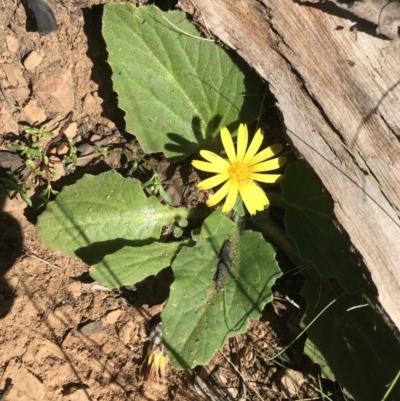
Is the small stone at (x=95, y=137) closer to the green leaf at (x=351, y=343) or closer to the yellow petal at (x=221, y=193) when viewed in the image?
the yellow petal at (x=221, y=193)

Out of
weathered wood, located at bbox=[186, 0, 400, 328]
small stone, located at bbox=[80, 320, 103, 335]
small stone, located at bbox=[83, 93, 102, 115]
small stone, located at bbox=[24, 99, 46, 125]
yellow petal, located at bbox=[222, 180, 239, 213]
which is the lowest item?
small stone, located at bbox=[80, 320, 103, 335]

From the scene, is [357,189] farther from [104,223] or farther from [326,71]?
[104,223]

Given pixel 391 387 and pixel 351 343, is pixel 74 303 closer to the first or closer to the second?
pixel 351 343

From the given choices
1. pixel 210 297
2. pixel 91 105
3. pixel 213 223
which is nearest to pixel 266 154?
pixel 213 223

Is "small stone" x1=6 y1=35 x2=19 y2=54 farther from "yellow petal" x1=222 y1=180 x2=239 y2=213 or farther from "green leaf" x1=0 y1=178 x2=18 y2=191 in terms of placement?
"yellow petal" x1=222 y1=180 x2=239 y2=213

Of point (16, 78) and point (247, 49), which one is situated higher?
point (247, 49)

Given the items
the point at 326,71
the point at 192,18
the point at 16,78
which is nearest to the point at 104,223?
the point at 16,78

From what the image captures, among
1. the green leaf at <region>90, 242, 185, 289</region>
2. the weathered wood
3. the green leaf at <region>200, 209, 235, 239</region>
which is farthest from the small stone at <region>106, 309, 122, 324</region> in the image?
the weathered wood
